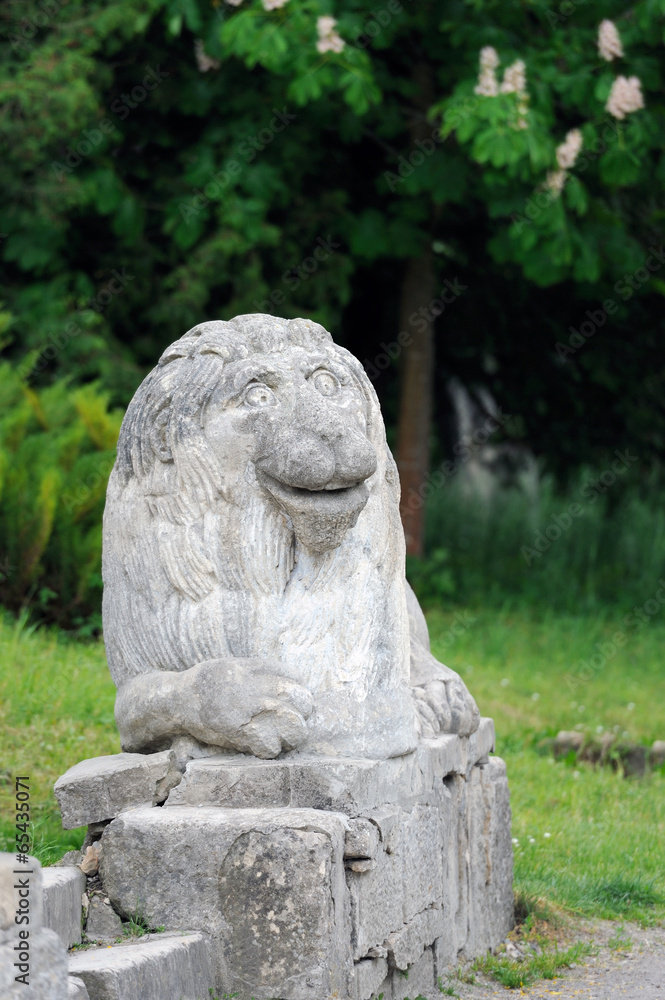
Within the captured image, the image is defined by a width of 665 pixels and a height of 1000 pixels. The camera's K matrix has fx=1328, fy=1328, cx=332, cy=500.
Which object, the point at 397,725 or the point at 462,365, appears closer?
the point at 397,725

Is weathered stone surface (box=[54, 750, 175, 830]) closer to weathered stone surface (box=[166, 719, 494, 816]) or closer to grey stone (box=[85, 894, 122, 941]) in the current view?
weathered stone surface (box=[166, 719, 494, 816])

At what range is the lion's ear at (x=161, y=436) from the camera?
364 cm

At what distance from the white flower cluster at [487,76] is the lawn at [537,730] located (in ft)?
11.1

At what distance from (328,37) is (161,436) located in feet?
15.1

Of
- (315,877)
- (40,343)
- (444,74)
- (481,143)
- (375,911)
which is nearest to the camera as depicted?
(315,877)

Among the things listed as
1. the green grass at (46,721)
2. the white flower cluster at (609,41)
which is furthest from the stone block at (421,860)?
the white flower cluster at (609,41)

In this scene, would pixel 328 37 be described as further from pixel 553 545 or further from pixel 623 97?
pixel 553 545

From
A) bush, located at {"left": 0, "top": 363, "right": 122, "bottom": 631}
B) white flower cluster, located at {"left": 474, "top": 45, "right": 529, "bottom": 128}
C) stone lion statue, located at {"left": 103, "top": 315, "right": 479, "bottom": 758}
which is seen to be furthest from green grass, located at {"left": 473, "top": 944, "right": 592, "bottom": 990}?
white flower cluster, located at {"left": 474, "top": 45, "right": 529, "bottom": 128}

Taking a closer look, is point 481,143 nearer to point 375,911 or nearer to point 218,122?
point 218,122

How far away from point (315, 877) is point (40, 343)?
222 inches

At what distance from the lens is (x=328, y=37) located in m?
7.52

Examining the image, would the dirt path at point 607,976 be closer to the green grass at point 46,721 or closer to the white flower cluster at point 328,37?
the green grass at point 46,721

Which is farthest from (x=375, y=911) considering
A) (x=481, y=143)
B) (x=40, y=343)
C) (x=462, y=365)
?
(x=462, y=365)

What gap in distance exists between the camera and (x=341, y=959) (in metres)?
3.22
